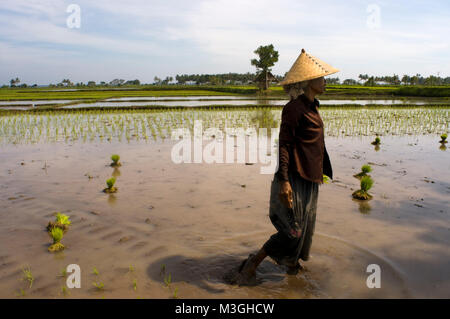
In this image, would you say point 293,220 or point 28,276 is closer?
point 293,220

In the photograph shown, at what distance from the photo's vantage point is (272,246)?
2.33 metres

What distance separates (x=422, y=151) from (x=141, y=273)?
271 inches

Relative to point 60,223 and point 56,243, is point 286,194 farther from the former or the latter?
point 60,223

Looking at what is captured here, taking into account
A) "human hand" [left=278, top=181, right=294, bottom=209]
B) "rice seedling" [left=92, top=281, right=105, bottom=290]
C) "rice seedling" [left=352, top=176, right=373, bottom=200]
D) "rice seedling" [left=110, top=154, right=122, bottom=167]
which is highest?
"human hand" [left=278, top=181, right=294, bottom=209]

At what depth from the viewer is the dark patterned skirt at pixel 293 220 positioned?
2.25 meters

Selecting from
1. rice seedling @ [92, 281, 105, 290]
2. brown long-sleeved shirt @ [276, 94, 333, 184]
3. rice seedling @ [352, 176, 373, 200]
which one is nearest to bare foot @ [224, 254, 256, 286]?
brown long-sleeved shirt @ [276, 94, 333, 184]

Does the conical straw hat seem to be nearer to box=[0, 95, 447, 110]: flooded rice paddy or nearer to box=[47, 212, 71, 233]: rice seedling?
box=[47, 212, 71, 233]: rice seedling

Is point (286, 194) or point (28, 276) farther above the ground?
point (286, 194)

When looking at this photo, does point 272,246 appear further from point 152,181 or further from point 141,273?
point 152,181

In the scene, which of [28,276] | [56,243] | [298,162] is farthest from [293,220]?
[56,243]

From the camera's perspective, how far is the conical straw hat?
2.21 metres

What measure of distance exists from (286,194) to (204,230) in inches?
57.6

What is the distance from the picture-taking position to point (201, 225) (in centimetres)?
351
